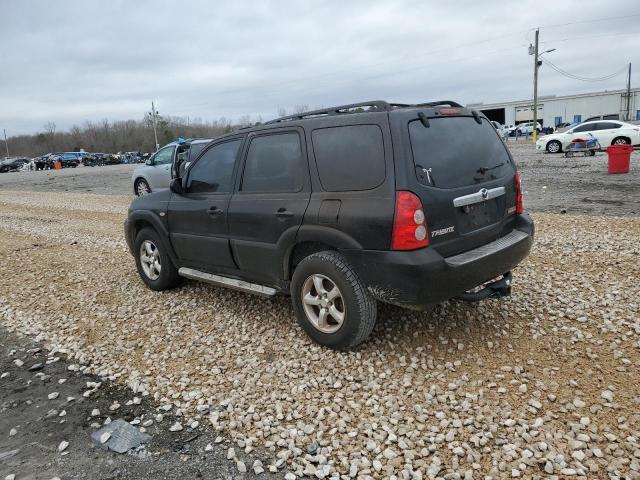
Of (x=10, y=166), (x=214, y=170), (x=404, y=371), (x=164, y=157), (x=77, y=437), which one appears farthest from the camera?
(x=10, y=166)

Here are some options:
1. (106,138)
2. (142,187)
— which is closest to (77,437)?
(142,187)

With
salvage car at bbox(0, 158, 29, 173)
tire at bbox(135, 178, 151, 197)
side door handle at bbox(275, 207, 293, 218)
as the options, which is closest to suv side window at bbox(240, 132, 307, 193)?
side door handle at bbox(275, 207, 293, 218)

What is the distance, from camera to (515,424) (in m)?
2.98

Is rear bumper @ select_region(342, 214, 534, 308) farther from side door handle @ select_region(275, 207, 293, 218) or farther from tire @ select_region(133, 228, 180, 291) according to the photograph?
tire @ select_region(133, 228, 180, 291)

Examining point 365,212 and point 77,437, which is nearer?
point 77,437

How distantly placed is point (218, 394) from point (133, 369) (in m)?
0.97

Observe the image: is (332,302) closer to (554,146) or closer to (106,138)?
(554,146)

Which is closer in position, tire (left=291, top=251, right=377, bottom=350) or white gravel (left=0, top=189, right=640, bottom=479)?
white gravel (left=0, top=189, right=640, bottom=479)

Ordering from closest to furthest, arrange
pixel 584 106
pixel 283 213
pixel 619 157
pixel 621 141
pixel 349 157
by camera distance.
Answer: pixel 349 157, pixel 283 213, pixel 619 157, pixel 621 141, pixel 584 106

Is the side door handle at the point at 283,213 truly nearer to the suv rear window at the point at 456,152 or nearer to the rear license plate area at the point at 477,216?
the suv rear window at the point at 456,152

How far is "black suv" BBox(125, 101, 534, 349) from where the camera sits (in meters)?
3.47

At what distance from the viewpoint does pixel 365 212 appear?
356cm

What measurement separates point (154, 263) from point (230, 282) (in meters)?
1.56

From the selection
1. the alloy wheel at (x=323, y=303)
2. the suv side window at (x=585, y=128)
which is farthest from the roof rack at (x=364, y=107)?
the suv side window at (x=585, y=128)
